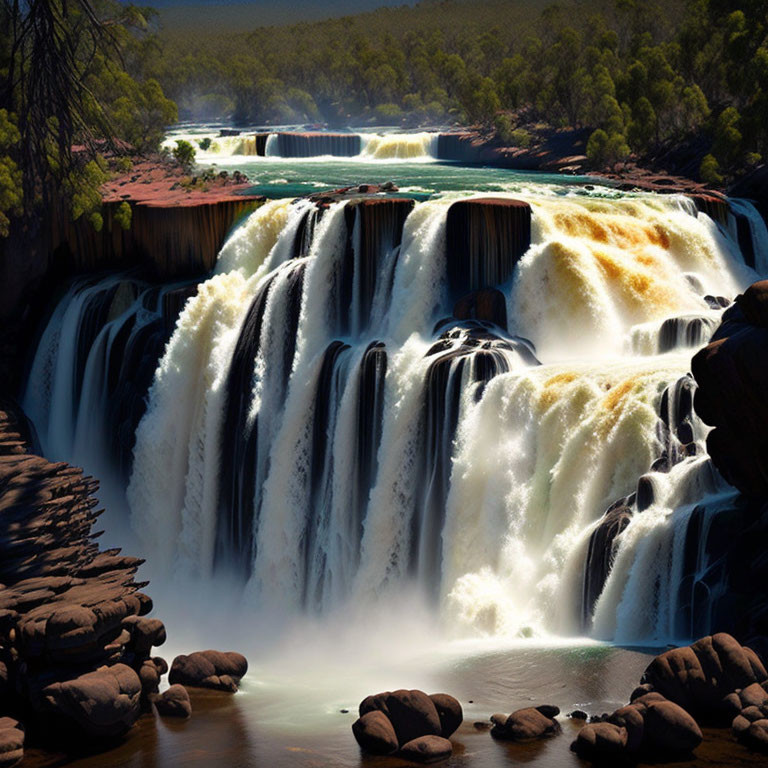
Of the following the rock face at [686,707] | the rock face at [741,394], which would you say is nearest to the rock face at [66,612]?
the rock face at [686,707]

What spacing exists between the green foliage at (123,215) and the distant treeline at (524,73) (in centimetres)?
1902

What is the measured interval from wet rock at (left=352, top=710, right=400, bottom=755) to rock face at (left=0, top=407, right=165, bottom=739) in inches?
157

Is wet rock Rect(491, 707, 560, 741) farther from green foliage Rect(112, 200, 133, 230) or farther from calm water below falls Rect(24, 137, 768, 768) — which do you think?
green foliage Rect(112, 200, 133, 230)

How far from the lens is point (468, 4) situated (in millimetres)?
189250

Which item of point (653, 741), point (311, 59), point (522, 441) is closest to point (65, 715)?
point (653, 741)

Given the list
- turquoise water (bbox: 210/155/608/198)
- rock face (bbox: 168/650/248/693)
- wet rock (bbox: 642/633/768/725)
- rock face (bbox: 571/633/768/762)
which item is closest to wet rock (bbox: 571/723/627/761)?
rock face (bbox: 571/633/768/762)

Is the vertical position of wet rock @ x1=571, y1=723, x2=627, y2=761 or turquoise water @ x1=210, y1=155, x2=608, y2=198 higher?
turquoise water @ x1=210, y1=155, x2=608, y2=198

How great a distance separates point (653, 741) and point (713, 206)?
21.1m

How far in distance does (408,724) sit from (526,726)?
178 cm

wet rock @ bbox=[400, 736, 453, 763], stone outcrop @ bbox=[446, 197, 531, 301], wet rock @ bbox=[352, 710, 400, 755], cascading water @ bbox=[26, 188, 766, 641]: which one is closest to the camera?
wet rock @ bbox=[400, 736, 453, 763]

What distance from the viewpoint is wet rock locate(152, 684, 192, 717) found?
2269 cm

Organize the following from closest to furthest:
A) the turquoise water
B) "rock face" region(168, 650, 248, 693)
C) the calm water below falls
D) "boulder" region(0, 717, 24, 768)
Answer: "boulder" region(0, 717, 24, 768), the calm water below falls, "rock face" region(168, 650, 248, 693), the turquoise water

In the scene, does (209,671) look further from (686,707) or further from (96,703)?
(686,707)

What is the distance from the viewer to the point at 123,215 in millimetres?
39156
